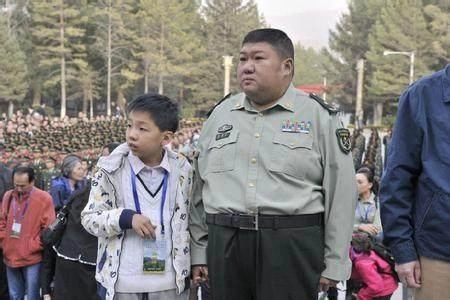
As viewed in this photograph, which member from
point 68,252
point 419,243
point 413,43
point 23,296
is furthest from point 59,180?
point 413,43

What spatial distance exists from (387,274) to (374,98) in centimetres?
4542

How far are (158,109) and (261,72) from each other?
0.48 meters

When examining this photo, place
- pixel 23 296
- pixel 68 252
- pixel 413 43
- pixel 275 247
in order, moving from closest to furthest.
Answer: pixel 275 247, pixel 68 252, pixel 23 296, pixel 413 43

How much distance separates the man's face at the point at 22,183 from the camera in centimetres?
480

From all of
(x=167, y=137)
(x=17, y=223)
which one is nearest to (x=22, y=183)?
(x=17, y=223)

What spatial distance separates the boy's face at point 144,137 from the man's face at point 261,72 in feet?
1.40

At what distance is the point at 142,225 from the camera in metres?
2.41

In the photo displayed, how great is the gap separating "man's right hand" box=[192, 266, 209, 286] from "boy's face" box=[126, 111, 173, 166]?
1.60 ft

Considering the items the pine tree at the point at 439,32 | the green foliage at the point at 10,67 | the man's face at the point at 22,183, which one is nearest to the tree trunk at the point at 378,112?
the pine tree at the point at 439,32

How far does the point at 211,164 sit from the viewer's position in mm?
2508

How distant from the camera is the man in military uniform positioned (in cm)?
237

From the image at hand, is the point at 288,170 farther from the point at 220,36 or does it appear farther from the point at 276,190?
the point at 220,36

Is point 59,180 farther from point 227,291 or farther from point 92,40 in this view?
point 92,40

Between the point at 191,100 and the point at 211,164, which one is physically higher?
the point at 191,100
